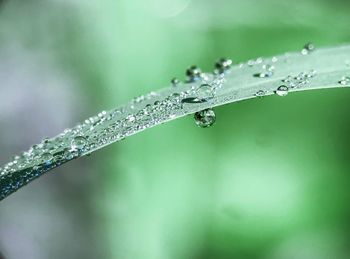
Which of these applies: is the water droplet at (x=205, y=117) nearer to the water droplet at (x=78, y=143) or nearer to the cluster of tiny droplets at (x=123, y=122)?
the cluster of tiny droplets at (x=123, y=122)

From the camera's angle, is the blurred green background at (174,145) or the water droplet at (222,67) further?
the blurred green background at (174,145)

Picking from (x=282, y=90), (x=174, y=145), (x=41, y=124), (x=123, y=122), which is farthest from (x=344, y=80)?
(x=41, y=124)

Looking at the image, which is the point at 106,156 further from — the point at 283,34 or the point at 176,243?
the point at 283,34

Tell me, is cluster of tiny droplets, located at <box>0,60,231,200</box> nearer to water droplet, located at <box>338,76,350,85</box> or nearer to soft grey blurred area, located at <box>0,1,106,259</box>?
water droplet, located at <box>338,76,350,85</box>

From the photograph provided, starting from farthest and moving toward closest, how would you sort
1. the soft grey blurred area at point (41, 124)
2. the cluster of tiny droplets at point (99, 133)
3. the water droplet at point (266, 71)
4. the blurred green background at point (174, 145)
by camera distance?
the soft grey blurred area at point (41, 124), the blurred green background at point (174, 145), the water droplet at point (266, 71), the cluster of tiny droplets at point (99, 133)

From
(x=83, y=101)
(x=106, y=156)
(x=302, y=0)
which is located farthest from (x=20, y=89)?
(x=302, y=0)

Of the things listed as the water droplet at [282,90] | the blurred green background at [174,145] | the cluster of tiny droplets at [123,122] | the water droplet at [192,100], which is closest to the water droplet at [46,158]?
the cluster of tiny droplets at [123,122]
